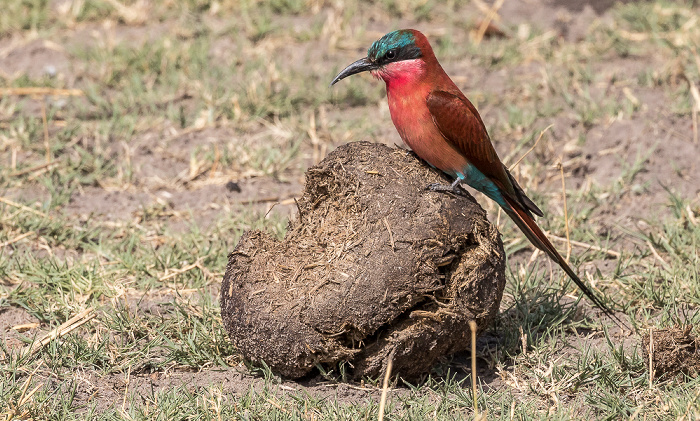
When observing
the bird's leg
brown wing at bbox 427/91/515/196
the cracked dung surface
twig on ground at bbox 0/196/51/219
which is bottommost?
twig on ground at bbox 0/196/51/219

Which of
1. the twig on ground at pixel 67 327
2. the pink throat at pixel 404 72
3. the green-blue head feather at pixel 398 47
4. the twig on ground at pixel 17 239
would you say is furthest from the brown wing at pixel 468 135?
the twig on ground at pixel 17 239

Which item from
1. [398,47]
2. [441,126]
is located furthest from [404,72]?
[441,126]

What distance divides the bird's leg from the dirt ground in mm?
828

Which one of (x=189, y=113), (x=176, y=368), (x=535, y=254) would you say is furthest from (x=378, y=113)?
(x=176, y=368)

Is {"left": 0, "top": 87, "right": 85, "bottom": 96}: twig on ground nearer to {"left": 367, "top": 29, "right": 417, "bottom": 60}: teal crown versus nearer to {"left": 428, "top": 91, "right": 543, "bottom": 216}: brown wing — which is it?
{"left": 367, "top": 29, "right": 417, "bottom": 60}: teal crown

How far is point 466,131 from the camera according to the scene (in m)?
4.12

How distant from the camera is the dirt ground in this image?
5566 millimetres

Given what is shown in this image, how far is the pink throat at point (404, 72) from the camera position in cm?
422

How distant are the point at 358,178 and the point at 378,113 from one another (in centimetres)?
293

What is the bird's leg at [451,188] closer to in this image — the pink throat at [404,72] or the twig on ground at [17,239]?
the pink throat at [404,72]

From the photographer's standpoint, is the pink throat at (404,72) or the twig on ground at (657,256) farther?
the twig on ground at (657,256)

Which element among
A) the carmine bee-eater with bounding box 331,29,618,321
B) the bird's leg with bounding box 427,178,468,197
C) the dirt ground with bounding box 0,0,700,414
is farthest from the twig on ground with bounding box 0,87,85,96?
the bird's leg with bounding box 427,178,468,197

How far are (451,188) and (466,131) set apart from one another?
0.38m

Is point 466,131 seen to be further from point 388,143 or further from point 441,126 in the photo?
point 388,143
